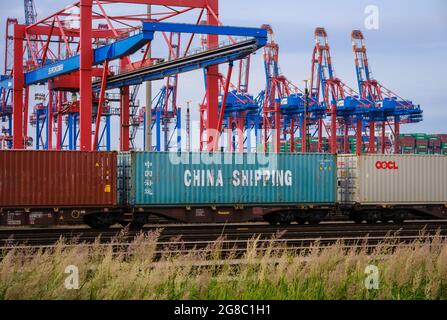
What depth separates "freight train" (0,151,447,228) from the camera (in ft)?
93.7

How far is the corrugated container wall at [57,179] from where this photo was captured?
2817 cm

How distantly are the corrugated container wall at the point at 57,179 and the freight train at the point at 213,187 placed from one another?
1.5 inches

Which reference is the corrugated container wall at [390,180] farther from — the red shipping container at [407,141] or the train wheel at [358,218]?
the red shipping container at [407,141]

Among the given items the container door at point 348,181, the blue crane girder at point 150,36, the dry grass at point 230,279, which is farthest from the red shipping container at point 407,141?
the dry grass at point 230,279

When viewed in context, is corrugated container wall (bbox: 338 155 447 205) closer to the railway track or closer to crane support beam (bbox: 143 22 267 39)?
the railway track

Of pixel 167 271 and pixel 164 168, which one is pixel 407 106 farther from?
pixel 167 271

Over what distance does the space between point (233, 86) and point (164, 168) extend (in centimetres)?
7355

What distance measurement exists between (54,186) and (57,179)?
0.30 meters

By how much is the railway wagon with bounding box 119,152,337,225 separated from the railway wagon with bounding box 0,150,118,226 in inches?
46.8

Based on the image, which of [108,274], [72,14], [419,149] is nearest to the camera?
[108,274]

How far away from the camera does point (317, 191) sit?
1305 inches

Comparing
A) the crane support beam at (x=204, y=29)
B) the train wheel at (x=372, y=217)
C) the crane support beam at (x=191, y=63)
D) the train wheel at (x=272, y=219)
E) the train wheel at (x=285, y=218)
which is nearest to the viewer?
the train wheel at (x=285, y=218)

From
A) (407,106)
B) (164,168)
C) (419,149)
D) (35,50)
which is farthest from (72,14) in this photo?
(419,149)
